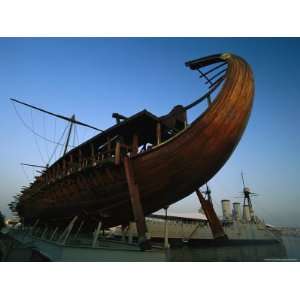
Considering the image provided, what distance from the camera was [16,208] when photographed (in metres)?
21.3

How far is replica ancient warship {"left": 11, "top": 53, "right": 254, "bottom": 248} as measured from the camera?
5.25 meters

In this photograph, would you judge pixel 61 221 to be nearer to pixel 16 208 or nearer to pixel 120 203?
pixel 120 203

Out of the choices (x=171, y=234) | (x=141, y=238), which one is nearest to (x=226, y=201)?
(x=171, y=234)

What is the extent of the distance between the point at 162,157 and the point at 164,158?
0.21ft

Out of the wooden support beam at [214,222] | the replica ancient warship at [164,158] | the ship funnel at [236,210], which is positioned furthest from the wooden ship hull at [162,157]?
the ship funnel at [236,210]

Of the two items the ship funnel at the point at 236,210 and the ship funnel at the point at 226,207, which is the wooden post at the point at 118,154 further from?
the ship funnel at the point at 236,210

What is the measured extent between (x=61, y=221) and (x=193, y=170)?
7.43 metres

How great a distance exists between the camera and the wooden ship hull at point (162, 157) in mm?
5250

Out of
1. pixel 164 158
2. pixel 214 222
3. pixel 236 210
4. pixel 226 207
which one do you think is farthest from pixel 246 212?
pixel 164 158

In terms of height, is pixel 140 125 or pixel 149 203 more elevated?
pixel 140 125

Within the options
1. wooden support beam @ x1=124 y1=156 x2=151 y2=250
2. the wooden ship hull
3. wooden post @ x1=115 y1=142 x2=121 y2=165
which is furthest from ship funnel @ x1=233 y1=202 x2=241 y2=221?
wooden support beam @ x1=124 y1=156 x2=151 y2=250

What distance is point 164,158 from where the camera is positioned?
594 cm

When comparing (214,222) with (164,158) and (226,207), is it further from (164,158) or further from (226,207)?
(226,207)

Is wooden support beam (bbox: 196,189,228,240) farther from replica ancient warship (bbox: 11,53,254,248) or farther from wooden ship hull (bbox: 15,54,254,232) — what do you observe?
wooden ship hull (bbox: 15,54,254,232)
